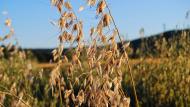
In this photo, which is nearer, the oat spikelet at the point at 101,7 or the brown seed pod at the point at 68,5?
the oat spikelet at the point at 101,7

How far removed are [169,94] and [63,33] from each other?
3.36 meters

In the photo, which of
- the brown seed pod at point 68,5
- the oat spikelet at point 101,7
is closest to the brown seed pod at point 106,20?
the oat spikelet at point 101,7

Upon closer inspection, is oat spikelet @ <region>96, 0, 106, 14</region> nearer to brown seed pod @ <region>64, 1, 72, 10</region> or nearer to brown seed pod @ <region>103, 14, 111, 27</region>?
brown seed pod @ <region>103, 14, 111, 27</region>

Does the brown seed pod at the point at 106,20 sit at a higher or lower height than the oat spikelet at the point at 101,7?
lower

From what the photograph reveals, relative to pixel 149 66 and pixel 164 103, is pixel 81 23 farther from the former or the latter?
pixel 149 66

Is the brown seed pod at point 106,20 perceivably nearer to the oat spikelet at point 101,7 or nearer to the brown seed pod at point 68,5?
the oat spikelet at point 101,7

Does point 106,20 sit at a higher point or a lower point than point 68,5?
lower

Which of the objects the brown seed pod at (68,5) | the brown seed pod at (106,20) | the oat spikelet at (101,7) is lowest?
the brown seed pod at (106,20)

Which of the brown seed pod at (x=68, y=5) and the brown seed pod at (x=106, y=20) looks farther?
the brown seed pod at (x=68, y=5)

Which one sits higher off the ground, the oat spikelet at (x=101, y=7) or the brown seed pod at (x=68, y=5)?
the brown seed pod at (x=68, y=5)

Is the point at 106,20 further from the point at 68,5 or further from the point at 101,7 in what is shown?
the point at 68,5

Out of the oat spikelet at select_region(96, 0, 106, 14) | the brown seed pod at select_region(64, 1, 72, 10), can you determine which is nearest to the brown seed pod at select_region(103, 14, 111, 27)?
the oat spikelet at select_region(96, 0, 106, 14)

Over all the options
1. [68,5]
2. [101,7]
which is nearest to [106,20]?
[101,7]

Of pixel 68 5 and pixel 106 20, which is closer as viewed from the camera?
pixel 106 20
